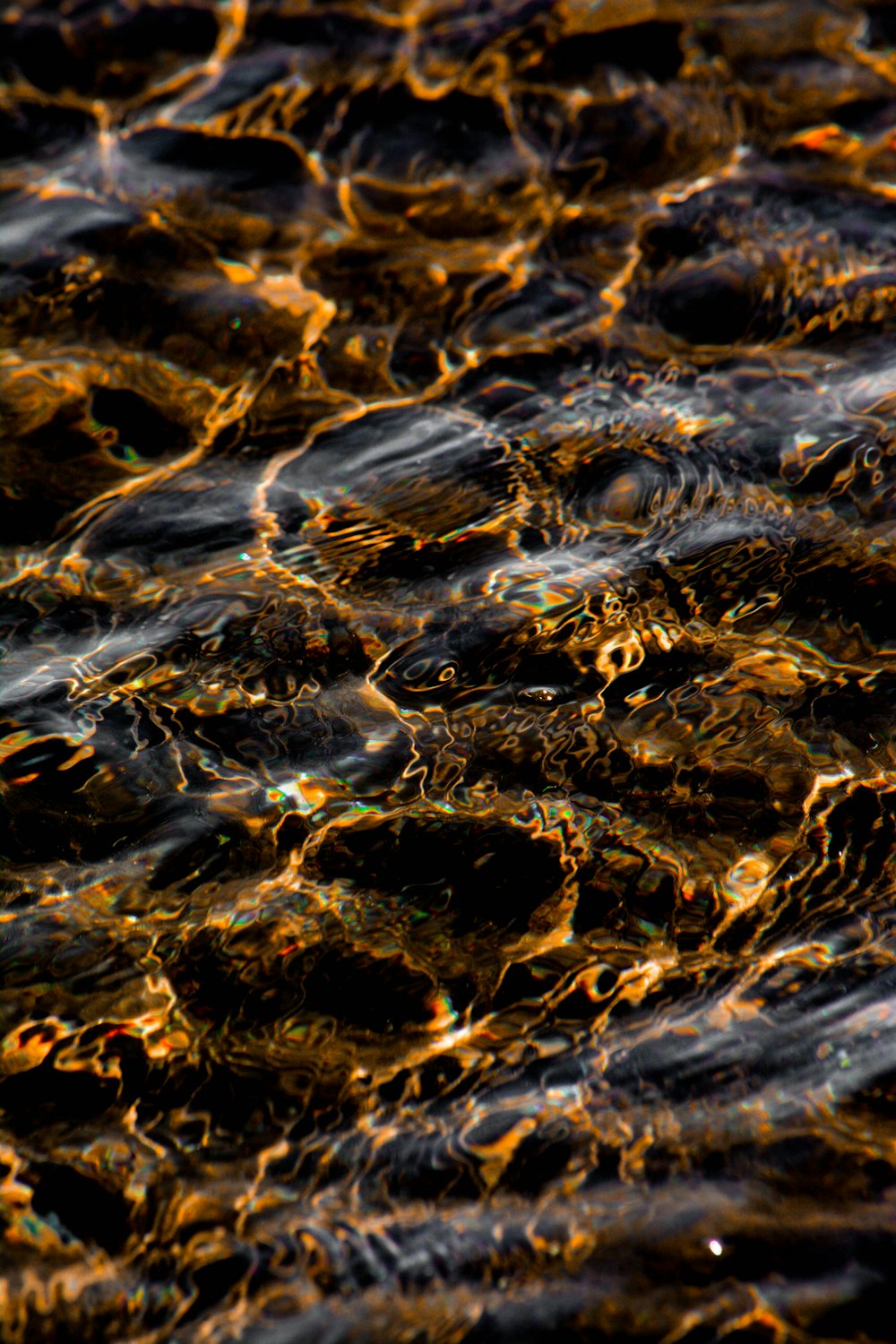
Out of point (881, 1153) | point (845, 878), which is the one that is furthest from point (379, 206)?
point (881, 1153)

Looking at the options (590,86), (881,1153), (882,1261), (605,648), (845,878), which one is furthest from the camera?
(590,86)

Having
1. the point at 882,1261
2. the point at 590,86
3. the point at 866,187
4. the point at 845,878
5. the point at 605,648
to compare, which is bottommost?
the point at 882,1261

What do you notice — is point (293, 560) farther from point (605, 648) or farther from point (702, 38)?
point (702, 38)

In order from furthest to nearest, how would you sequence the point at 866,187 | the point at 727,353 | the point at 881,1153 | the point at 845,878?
1. the point at 866,187
2. the point at 727,353
3. the point at 845,878
4. the point at 881,1153

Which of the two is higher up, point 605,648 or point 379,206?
point 379,206

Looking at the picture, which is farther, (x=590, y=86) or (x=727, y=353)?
(x=590, y=86)

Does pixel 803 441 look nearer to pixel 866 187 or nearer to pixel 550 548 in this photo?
pixel 550 548
